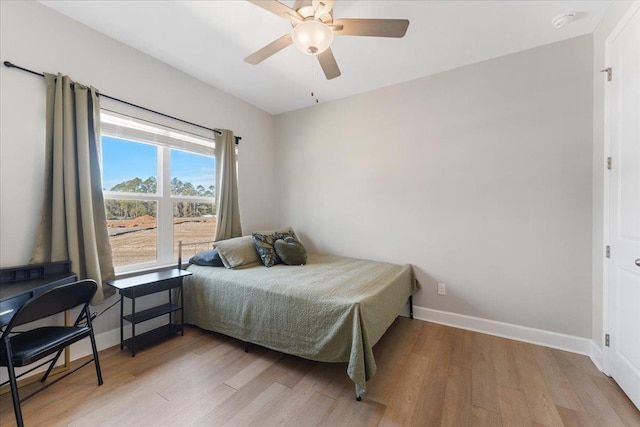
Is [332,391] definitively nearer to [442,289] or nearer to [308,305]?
[308,305]

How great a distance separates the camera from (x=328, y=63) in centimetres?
187

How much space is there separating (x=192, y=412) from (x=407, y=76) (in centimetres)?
349

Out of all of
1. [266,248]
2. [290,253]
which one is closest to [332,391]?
[290,253]

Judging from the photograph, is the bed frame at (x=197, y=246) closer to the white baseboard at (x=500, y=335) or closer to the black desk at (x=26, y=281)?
the white baseboard at (x=500, y=335)

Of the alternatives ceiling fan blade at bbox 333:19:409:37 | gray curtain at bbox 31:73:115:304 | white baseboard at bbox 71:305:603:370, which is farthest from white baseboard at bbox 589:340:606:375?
gray curtain at bbox 31:73:115:304

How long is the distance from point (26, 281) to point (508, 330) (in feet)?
12.8

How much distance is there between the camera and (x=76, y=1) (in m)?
1.88

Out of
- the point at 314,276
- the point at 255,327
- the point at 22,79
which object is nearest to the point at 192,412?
the point at 255,327

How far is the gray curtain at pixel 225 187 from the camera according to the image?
3.13m

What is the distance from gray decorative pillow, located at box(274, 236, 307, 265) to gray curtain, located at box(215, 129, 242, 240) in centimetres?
72

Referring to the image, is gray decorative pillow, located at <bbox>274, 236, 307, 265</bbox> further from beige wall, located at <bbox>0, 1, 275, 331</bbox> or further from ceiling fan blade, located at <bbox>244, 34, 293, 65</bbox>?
ceiling fan blade, located at <bbox>244, 34, 293, 65</bbox>

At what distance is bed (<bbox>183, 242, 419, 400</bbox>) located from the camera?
5.67 feet

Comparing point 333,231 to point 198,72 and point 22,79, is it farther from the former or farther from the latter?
point 22,79

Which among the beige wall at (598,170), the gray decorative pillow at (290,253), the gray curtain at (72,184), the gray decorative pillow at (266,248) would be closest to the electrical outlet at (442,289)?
the beige wall at (598,170)
